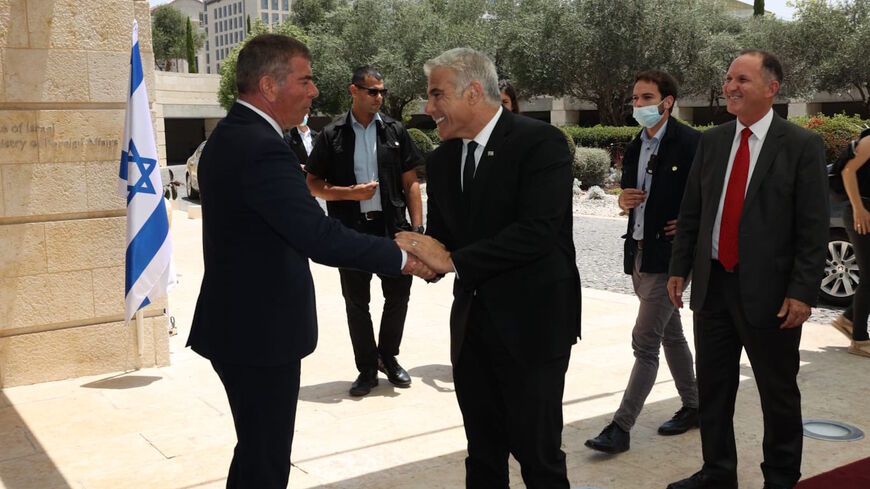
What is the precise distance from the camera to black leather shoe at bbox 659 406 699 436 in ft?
16.5

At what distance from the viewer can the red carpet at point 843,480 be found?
2557 millimetres

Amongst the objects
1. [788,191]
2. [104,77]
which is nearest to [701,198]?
[788,191]

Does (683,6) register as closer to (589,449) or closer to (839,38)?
(839,38)

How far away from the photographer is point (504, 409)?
3490mm

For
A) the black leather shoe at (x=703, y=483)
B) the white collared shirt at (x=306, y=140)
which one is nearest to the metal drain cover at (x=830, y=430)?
the black leather shoe at (x=703, y=483)

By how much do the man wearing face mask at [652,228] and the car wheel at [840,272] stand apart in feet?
15.0

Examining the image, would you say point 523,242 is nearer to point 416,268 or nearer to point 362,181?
point 416,268

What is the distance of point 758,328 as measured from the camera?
3.94m

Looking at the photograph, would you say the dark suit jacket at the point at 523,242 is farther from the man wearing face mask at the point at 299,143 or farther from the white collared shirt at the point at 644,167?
the man wearing face mask at the point at 299,143

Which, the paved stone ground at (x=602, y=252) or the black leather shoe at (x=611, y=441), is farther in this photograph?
the paved stone ground at (x=602, y=252)

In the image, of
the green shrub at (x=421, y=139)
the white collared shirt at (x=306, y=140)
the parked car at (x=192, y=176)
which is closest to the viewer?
the white collared shirt at (x=306, y=140)

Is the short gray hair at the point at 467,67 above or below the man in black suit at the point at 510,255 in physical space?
above

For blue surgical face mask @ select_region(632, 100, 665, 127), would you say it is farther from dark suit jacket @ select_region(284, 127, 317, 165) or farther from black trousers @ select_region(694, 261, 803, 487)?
dark suit jacket @ select_region(284, 127, 317, 165)

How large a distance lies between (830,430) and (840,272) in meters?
4.19
